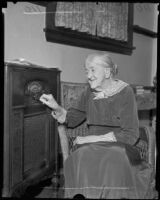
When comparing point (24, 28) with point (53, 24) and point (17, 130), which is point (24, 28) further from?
point (17, 130)

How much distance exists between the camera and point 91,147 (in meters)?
1.09

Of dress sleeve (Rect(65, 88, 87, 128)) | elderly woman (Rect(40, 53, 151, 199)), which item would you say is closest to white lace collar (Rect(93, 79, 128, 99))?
elderly woman (Rect(40, 53, 151, 199))

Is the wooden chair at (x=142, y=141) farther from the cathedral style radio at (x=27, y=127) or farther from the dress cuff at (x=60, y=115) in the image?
the cathedral style radio at (x=27, y=127)

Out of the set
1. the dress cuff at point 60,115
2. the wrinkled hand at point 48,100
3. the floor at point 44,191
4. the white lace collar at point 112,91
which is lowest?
the floor at point 44,191

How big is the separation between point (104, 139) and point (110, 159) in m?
0.12

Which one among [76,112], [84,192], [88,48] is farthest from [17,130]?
[88,48]

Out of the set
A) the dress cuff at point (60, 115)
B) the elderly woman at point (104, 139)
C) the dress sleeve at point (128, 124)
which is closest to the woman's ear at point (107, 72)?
the elderly woman at point (104, 139)

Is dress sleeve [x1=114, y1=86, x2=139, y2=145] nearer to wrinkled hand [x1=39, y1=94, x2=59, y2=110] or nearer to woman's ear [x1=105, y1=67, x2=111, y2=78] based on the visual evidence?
woman's ear [x1=105, y1=67, x2=111, y2=78]

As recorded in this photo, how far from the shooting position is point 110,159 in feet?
3.46

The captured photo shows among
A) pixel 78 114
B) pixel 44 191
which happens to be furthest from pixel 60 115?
pixel 44 191

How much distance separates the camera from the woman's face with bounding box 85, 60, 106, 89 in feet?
3.81

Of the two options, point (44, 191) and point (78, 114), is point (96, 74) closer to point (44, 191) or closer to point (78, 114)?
point (78, 114)

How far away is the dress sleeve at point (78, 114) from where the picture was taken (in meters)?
1.30

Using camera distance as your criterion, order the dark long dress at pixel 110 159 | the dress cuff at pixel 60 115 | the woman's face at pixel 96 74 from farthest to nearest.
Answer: the dress cuff at pixel 60 115
the woman's face at pixel 96 74
the dark long dress at pixel 110 159
